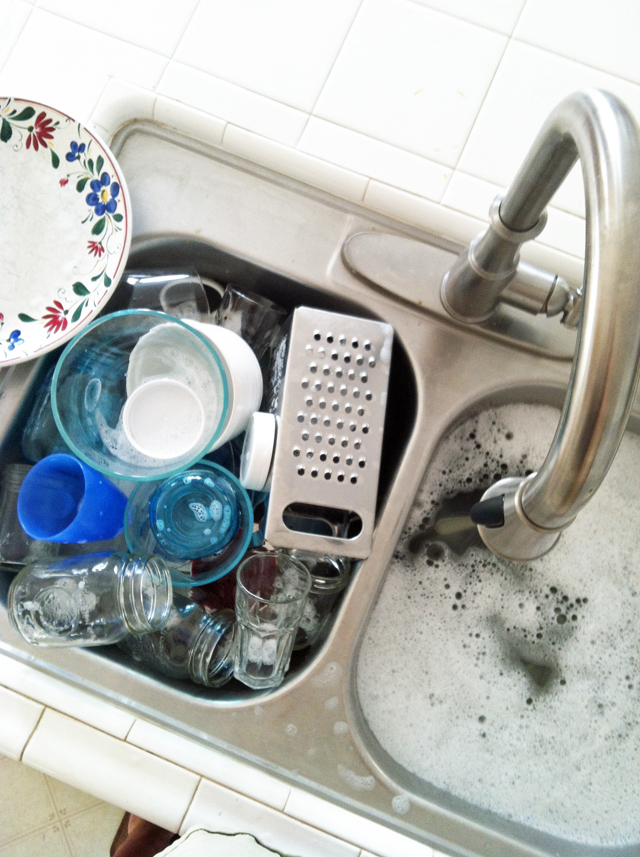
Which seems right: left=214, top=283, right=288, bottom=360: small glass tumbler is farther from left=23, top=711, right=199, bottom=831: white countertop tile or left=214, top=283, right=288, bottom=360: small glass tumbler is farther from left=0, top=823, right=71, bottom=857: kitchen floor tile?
left=0, top=823, right=71, bottom=857: kitchen floor tile

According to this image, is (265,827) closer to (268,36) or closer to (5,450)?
(5,450)

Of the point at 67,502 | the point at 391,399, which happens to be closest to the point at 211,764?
the point at 67,502

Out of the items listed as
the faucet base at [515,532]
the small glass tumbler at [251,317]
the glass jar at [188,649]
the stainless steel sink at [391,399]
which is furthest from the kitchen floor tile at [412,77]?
the glass jar at [188,649]

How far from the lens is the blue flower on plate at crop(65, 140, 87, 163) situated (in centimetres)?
60

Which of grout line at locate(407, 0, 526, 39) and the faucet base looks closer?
the faucet base

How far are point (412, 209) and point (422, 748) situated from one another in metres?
0.55

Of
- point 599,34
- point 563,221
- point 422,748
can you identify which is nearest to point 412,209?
point 563,221

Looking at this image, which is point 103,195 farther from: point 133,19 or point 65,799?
point 65,799

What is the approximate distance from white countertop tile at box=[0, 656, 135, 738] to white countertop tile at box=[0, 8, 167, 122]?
22.3 inches

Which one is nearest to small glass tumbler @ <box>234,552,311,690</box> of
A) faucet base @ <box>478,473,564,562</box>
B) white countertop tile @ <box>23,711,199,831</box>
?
white countertop tile @ <box>23,711,199,831</box>

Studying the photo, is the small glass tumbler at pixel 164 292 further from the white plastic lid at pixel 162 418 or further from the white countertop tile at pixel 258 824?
the white countertop tile at pixel 258 824

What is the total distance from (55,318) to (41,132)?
18 cm

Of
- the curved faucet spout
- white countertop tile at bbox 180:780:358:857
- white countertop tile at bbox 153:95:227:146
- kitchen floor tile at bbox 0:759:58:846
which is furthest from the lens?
kitchen floor tile at bbox 0:759:58:846

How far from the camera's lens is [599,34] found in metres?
0.69
